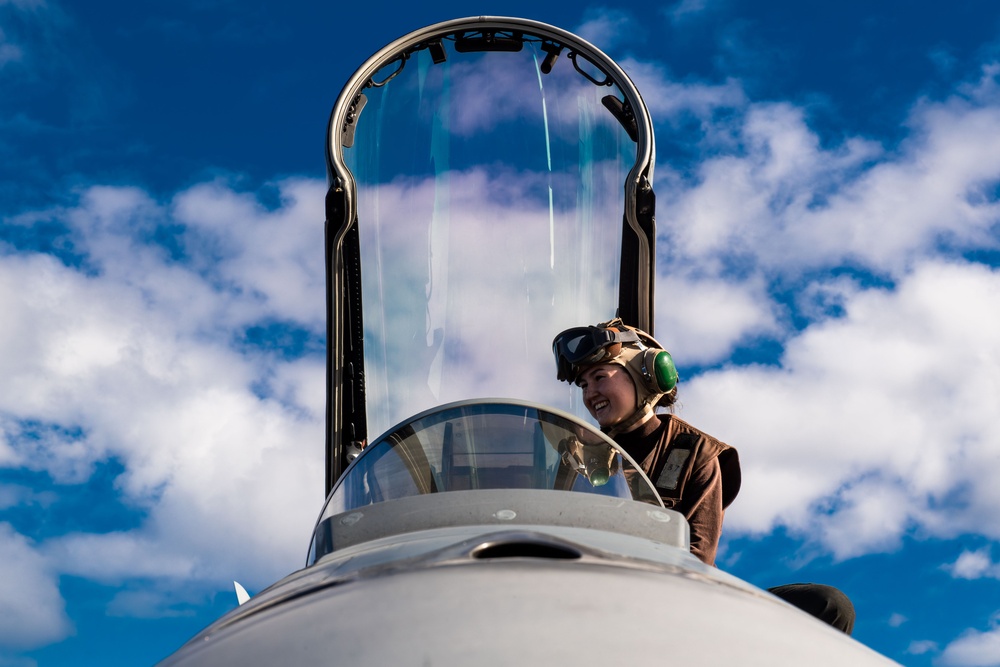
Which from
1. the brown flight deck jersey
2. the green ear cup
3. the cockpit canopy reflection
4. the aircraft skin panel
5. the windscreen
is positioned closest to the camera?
the aircraft skin panel

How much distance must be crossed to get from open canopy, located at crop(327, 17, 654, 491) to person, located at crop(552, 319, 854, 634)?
0.59 feet

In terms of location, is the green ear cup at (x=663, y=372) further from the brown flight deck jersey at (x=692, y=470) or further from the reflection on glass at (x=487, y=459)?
the reflection on glass at (x=487, y=459)

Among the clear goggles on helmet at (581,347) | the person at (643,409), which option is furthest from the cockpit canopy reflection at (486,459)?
the clear goggles on helmet at (581,347)

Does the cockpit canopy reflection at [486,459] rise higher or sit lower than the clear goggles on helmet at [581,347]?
lower

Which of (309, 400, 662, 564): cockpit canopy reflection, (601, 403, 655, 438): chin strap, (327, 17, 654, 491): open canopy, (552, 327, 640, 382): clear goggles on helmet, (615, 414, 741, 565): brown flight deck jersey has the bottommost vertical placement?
(309, 400, 662, 564): cockpit canopy reflection

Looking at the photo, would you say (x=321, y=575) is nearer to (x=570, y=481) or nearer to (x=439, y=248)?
(x=570, y=481)

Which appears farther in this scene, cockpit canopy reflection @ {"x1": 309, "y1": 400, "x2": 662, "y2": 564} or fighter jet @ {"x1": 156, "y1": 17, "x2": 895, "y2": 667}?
cockpit canopy reflection @ {"x1": 309, "y1": 400, "x2": 662, "y2": 564}

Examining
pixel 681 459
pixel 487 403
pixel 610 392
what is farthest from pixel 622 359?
pixel 487 403

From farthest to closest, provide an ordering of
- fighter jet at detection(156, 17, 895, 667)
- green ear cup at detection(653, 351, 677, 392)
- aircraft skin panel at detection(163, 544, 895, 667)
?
green ear cup at detection(653, 351, 677, 392) → fighter jet at detection(156, 17, 895, 667) → aircraft skin panel at detection(163, 544, 895, 667)

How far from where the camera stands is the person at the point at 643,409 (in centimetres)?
576

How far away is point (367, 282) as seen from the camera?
271 inches

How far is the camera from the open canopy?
6453mm

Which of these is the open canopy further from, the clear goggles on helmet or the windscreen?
the clear goggles on helmet

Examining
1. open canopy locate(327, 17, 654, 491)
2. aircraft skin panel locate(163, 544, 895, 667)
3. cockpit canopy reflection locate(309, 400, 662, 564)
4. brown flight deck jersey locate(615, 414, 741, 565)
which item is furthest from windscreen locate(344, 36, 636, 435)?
aircraft skin panel locate(163, 544, 895, 667)
